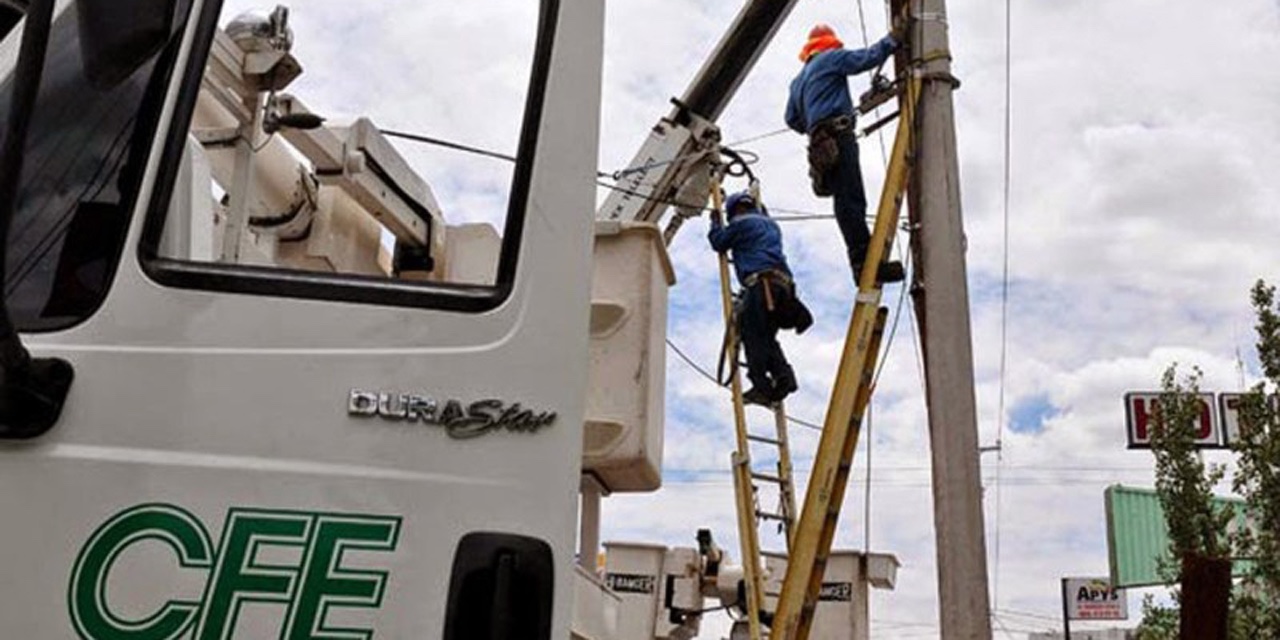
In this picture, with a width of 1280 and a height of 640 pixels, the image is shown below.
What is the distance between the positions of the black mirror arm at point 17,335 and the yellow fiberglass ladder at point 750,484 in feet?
9.35

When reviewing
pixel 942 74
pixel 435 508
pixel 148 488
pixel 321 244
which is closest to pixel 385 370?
pixel 435 508

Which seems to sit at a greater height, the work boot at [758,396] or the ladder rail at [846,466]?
the work boot at [758,396]

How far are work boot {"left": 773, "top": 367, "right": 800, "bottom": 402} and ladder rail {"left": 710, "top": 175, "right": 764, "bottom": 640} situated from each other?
0.24 m

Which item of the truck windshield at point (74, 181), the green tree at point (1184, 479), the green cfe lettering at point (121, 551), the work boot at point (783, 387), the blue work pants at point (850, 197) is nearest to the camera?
the green cfe lettering at point (121, 551)

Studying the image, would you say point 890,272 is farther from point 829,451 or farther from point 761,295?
point 761,295

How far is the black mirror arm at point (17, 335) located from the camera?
1.79 meters

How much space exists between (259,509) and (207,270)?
15.8 inches

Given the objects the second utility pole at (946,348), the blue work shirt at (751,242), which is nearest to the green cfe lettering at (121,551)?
the second utility pole at (946,348)

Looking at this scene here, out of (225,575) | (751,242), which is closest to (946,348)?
(751,242)

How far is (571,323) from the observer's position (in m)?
2.27

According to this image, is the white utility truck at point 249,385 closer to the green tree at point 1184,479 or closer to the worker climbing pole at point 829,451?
the worker climbing pole at point 829,451

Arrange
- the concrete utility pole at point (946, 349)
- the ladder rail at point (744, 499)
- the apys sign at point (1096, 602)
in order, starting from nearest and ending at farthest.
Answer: the concrete utility pole at point (946, 349)
the ladder rail at point (744, 499)
the apys sign at point (1096, 602)

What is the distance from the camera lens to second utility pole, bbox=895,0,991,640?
4164 millimetres

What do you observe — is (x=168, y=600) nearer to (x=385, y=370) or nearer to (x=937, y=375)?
(x=385, y=370)
